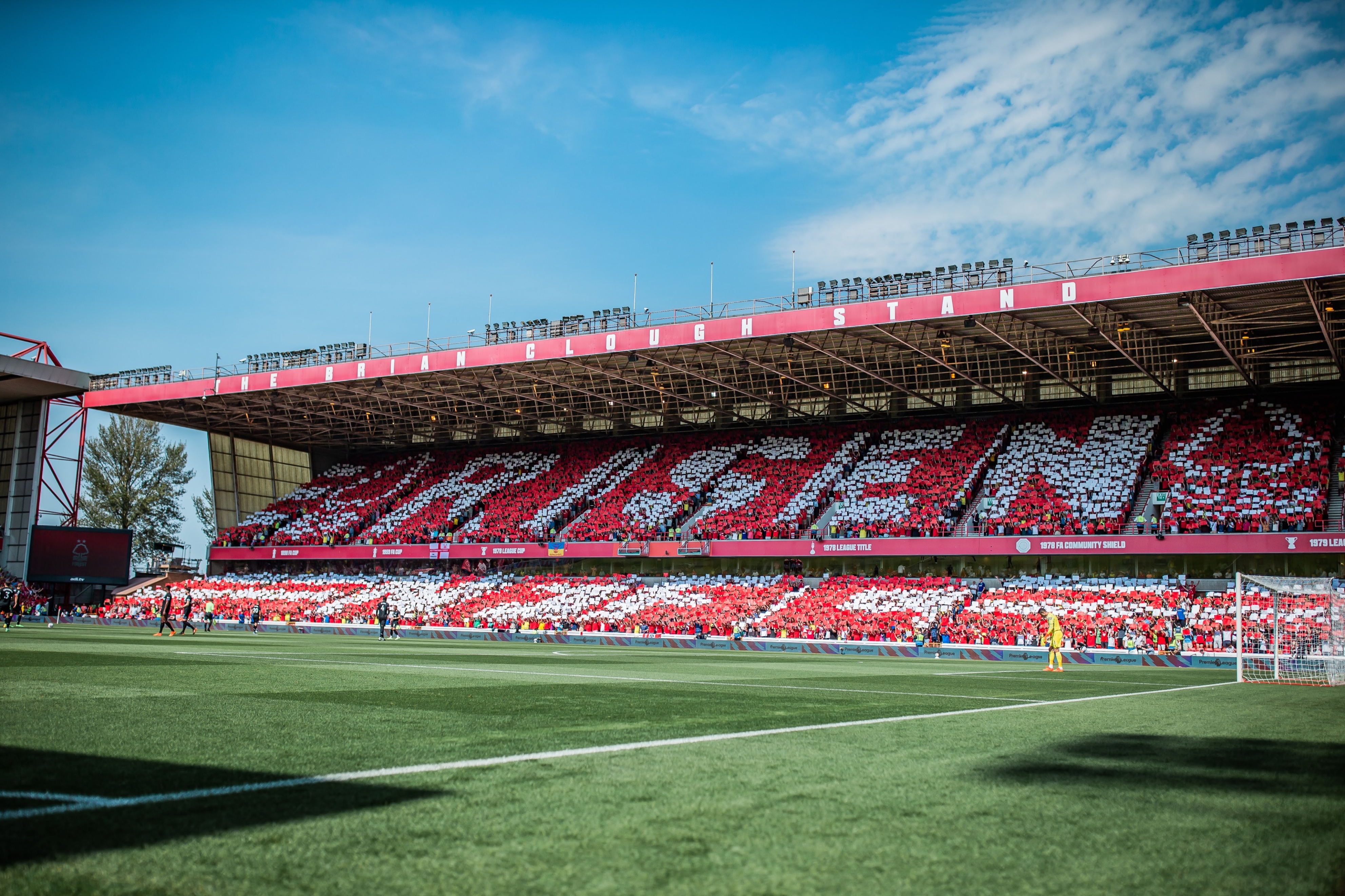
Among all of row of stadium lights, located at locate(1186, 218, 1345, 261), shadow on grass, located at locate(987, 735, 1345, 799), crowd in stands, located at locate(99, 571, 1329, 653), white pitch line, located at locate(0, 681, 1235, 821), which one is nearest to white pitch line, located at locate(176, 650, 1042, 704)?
white pitch line, located at locate(0, 681, 1235, 821)

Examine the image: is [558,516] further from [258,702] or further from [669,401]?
[258,702]

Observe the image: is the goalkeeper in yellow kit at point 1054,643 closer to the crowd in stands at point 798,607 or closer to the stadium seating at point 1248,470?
the crowd in stands at point 798,607

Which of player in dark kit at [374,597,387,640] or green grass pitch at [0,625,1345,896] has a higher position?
green grass pitch at [0,625,1345,896]

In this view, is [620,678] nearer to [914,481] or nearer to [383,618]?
[383,618]

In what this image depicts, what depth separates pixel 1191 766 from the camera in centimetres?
625

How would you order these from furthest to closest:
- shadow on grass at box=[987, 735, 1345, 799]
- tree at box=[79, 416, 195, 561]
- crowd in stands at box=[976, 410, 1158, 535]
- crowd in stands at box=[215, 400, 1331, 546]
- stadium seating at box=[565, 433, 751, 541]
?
1. tree at box=[79, 416, 195, 561]
2. stadium seating at box=[565, 433, 751, 541]
3. crowd in stands at box=[976, 410, 1158, 535]
4. crowd in stands at box=[215, 400, 1331, 546]
5. shadow on grass at box=[987, 735, 1345, 799]

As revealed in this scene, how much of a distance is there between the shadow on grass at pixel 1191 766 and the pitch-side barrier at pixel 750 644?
19.7 meters

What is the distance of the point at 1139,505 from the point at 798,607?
45.7ft

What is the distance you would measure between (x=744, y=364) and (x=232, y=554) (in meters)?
32.5

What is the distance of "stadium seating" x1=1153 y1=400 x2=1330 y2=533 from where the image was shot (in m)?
33.8

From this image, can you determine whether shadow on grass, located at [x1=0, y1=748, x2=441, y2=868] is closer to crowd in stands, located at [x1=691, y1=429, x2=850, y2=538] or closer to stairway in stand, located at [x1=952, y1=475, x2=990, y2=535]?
stairway in stand, located at [x1=952, y1=475, x2=990, y2=535]

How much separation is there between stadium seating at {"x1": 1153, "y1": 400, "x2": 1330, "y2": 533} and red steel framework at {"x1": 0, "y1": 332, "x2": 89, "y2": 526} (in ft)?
177

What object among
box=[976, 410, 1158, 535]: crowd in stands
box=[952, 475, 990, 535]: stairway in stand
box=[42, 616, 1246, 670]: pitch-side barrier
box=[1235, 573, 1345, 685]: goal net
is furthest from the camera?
box=[952, 475, 990, 535]: stairway in stand

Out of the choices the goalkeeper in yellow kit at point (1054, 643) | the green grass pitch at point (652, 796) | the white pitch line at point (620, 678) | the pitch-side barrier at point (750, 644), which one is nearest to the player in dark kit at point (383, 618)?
the pitch-side barrier at point (750, 644)
